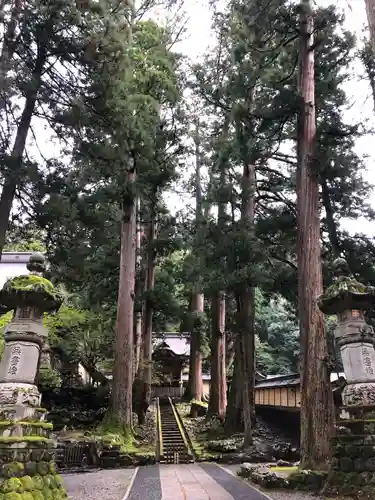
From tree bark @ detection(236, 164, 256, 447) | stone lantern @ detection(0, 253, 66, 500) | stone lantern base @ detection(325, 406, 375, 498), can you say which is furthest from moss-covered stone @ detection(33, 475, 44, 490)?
tree bark @ detection(236, 164, 256, 447)

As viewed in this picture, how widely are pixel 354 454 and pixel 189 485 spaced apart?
307 centimetres

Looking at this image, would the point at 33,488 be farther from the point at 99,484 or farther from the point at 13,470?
the point at 99,484

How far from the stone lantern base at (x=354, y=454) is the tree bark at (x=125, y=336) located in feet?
21.1

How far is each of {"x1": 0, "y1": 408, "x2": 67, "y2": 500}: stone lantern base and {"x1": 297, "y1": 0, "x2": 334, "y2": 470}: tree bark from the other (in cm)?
417

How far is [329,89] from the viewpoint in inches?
388

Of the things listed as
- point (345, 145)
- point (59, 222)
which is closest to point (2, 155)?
point (59, 222)

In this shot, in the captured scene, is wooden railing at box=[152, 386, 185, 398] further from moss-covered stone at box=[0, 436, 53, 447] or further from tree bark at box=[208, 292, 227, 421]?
moss-covered stone at box=[0, 436, 53, 447]

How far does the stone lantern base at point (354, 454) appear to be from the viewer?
589 centimetres

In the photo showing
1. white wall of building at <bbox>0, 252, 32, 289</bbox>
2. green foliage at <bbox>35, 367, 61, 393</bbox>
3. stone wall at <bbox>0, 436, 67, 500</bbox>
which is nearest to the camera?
stone wall at <bbox>0, 436, 67, 500</bbox>

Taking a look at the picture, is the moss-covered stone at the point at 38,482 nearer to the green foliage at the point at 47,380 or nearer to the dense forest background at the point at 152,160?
the dense forest background at the point at 152,160

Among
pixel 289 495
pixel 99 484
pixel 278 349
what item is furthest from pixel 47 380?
pixel 278 349

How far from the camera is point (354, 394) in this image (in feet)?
20.8

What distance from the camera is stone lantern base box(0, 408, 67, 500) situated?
195 inches

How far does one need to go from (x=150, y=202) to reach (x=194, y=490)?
36.3 ft
